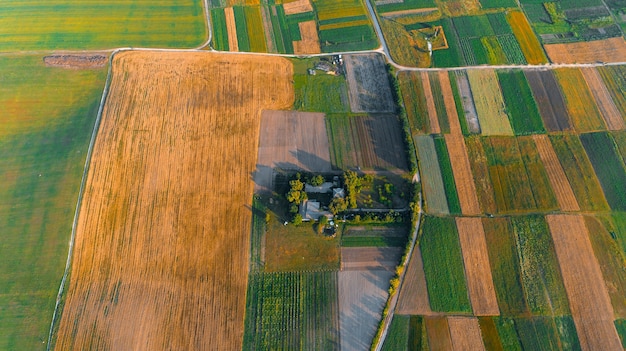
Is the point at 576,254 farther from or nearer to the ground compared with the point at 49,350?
farther from the ground

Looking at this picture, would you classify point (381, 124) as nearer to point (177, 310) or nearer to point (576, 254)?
point (576, 254)

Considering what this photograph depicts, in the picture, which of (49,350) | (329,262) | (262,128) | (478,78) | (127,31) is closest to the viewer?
(49,350)

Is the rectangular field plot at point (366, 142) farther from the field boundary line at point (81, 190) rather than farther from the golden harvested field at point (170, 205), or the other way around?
the field boundary line at point (81, 190)

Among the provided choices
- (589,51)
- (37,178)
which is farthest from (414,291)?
(37,178)

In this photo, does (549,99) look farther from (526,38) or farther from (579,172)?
(526,38)

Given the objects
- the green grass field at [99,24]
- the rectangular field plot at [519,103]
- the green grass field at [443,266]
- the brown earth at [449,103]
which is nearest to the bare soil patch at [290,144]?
the green grass field at [443,266]

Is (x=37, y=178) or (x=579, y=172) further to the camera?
(x=579, y=172)

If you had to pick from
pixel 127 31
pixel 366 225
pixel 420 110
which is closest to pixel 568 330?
pixel 366 225
